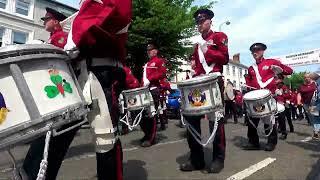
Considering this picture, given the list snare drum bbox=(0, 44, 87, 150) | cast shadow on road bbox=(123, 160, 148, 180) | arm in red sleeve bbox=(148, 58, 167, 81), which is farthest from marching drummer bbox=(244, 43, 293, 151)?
snare drum bbox=(0, 44, 87, 150)

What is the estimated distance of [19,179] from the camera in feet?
9.42

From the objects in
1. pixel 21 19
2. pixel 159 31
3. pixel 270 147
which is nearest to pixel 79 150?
pixel 270 147

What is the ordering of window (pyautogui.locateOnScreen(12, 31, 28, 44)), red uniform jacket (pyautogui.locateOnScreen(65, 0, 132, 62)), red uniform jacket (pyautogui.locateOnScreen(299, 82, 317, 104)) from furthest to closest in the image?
window (pyautogui.locateOnScreen(12, 31, 28, 44)) < red uniform jacket (pyautogui.locateOnScreen(299, 82, 317, 104)) < red uniform jacket (pyautogui.locateOnScreen(65, 0, 132, 62))

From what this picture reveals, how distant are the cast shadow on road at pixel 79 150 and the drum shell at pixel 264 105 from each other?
2893 millimetres

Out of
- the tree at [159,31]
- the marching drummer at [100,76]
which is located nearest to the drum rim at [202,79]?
the marching drummer at [100,76]

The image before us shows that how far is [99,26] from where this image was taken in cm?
289

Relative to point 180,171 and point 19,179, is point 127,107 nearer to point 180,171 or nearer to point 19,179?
point 180,171

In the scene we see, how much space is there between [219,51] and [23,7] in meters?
23.6

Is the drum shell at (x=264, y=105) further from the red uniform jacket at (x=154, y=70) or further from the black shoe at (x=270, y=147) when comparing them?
the red uniform jacket at (x=154, y=70)

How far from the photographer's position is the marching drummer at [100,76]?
2.91 m

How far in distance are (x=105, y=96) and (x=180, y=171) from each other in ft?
6.97

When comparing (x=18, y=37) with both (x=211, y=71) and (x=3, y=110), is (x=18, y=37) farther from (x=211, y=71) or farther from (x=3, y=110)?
(x=3, y=110)

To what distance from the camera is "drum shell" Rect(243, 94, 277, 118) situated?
6416mm

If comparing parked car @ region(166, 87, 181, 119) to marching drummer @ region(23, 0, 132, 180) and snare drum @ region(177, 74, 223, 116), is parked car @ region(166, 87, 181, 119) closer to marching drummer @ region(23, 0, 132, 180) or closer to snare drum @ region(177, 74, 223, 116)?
snare drum @ region(177, 74, 223, 116)
